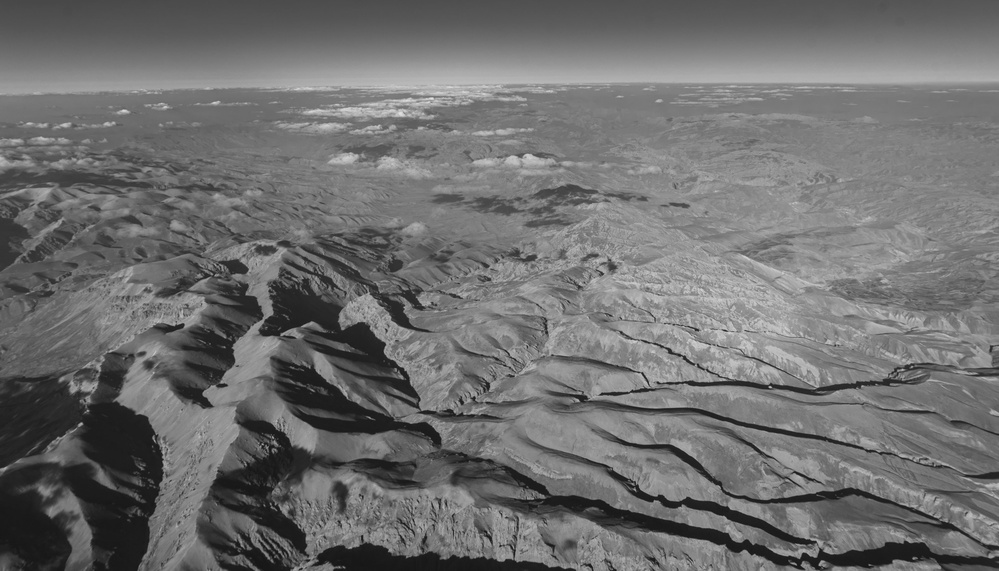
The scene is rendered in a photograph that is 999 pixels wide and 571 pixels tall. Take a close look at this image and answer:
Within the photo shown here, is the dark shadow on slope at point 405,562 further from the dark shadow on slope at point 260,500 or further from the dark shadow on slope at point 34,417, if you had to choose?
the dark shadow on slope at point 34,417

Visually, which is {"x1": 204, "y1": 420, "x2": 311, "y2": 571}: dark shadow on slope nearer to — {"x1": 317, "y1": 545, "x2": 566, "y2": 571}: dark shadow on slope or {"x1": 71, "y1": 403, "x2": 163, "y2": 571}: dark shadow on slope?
{"x1": 317, "y1": 545, "x2": 566, "y2": 571}: dark shadow on slope

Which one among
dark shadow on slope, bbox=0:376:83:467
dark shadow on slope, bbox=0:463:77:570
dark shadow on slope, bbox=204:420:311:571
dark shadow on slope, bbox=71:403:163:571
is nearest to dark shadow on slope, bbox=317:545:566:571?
dark shadow on slope, bbox=204:420:311:571

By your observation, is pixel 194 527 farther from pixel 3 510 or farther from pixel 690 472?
pixel 690 472

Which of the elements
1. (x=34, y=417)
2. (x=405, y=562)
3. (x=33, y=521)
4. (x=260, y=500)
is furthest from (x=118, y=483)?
(x=405, y=562)

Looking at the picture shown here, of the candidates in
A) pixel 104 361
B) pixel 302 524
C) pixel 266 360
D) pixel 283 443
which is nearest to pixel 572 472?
pixel 302 524

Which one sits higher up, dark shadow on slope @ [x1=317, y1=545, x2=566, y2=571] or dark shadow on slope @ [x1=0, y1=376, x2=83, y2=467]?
dark shadow on slope @ [x1=0, y1=376, x2=83, y2=467]

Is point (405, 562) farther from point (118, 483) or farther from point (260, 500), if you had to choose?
point (118, 483)

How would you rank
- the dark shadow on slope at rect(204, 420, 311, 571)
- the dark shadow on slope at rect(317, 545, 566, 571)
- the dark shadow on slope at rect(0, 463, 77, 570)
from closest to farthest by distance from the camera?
the dark shadow on slope at rect(0, 463, 77, 570) < the dark shadow on slope at rect(204, 420, 311, 571) < the dark shadow on slope at rect(317, 545, 566, 571)

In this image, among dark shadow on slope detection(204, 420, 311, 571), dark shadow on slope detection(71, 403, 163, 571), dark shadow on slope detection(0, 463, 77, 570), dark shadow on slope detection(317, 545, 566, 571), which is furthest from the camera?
dark shadow on slope detection(71, 403, 163, 571)
